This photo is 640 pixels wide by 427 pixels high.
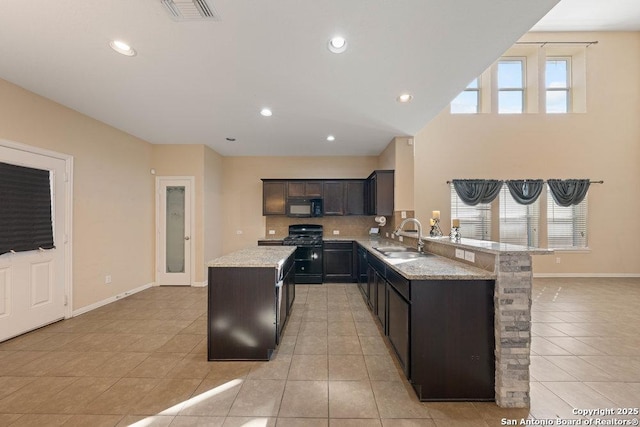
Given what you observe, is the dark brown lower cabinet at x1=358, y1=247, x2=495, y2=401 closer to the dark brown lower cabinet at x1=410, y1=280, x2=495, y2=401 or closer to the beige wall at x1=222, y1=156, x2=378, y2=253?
the dark brown lower cabinet at x1=410, y1=280, x2=495, y2=401

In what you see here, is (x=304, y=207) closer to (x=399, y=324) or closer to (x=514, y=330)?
(x=399, y=324)

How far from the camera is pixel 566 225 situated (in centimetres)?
572

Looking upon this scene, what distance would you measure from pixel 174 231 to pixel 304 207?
8.70ft

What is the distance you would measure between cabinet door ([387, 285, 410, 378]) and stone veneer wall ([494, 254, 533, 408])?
0.62 m

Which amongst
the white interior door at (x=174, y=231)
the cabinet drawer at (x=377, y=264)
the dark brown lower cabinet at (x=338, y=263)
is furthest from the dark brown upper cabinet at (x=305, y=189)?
the cabinet drawer at (x=377, y=264)

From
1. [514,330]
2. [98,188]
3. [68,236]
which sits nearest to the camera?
[514,330]

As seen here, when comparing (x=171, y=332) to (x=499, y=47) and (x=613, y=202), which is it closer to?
(x=499, y=47)

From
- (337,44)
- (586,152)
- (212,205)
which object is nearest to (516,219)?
(586,152)

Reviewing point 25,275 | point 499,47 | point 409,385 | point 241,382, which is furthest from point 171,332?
point 499,47

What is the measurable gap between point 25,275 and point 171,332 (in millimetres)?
1801

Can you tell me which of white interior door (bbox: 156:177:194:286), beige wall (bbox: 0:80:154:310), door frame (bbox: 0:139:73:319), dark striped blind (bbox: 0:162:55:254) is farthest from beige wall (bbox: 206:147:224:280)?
dark striped blind (bbox: 0:162:55:254)

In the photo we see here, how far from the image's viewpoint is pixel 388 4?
170 cm

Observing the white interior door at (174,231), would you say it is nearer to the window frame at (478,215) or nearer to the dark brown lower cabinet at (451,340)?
the dark brown lower cabinet at (451,340)

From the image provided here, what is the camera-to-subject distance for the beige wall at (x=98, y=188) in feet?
9.66
